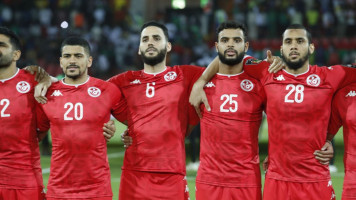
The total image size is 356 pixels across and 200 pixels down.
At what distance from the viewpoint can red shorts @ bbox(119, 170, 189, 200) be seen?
646 cm

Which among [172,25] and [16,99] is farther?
[172,25]

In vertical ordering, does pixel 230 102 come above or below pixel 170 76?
below

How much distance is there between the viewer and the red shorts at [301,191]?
622 cm

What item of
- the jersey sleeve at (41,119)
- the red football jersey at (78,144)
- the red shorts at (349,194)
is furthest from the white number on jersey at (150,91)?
the red shorts at (349,194)

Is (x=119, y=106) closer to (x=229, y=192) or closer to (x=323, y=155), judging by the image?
(x=229, y=192)

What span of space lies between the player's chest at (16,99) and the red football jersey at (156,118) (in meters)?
0.84

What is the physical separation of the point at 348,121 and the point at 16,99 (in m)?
3.13

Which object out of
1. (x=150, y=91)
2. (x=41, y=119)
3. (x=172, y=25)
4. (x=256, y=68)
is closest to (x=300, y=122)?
(x=256, y=68)

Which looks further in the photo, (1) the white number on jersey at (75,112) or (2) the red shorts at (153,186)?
(2) the red shorts at (153,186)

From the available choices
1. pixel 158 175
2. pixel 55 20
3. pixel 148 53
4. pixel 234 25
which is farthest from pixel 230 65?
pixel 55 20

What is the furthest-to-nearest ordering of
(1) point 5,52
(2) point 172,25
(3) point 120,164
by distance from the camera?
1. (2) point 172,25
2. (3) point 120,164
3. (1) point 5,52

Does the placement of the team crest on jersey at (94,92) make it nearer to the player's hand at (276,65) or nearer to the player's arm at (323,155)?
the player's hand at (276,65)

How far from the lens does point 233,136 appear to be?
6473 mm

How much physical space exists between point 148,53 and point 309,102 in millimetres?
1618
